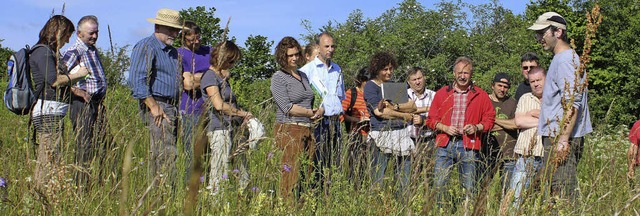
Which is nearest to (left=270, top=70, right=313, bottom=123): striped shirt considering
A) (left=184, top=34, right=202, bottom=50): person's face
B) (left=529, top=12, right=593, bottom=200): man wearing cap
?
A: (left=184, top=34, right=202, bottom=50): person's face

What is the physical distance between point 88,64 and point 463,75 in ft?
8.75

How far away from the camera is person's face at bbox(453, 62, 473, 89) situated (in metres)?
5.67

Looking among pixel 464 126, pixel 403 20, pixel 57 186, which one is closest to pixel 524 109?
pixel 464 126

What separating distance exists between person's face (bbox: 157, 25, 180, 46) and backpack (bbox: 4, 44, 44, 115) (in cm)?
90

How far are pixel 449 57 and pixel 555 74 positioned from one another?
3069cm

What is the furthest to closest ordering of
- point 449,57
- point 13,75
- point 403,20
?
point 403,20 → point 449,57 → point 13,75

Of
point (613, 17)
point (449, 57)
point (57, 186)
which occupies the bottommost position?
point (57, 186)

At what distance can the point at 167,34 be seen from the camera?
5242 mm

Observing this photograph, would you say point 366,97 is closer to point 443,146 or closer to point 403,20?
point 443,146

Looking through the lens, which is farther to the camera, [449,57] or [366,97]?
[449,57]

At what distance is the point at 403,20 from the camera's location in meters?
39.0

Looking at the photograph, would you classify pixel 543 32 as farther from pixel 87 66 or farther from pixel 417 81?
pixel 87 66

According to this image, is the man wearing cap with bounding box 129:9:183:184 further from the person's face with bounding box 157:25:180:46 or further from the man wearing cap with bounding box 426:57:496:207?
the man wearing cap with bounding box 426:57:496:207

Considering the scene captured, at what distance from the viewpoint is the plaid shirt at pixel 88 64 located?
4.91 m
